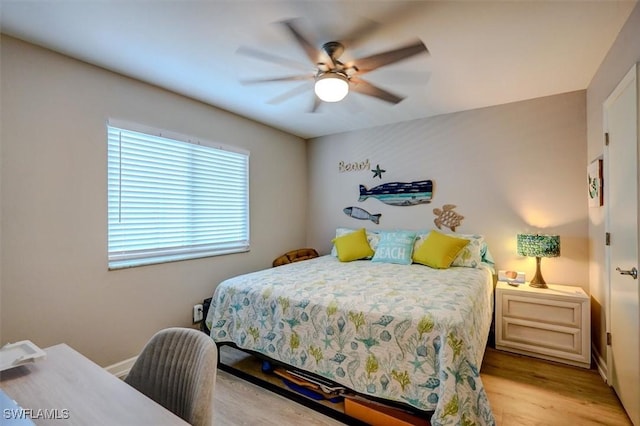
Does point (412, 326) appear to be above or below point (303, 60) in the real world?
below

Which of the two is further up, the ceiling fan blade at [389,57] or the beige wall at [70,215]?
the ceiling fan blade at [389,57]

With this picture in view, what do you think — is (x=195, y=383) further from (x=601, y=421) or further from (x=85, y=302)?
(x=601, y=421)

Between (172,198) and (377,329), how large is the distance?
226cm

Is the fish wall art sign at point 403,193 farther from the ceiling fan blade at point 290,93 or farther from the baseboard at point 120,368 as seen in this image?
the baseboard at point 120,368

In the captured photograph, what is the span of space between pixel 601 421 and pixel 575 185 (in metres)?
2.05

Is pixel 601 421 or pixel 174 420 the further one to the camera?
pixel 601 421

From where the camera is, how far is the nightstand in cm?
250

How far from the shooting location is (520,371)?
2.46 metres

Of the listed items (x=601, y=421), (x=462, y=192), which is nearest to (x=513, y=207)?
(x=462, y=192)

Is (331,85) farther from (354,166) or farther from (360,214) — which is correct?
(360,214)

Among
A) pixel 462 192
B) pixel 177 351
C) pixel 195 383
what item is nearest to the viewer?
pixel 195 383

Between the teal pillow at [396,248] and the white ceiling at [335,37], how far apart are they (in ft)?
5.04

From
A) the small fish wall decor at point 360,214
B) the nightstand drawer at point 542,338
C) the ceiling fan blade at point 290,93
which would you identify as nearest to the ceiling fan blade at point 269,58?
the ceiling fan blade at point 290,93

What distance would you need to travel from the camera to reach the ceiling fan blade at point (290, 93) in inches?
106
